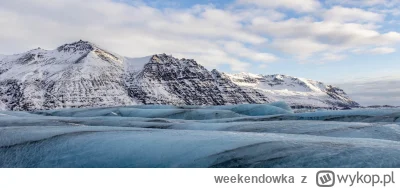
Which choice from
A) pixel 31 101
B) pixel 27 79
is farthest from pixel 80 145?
pixel 27 79

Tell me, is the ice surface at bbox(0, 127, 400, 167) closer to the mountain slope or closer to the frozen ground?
the frozen ground

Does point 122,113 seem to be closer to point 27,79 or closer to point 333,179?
point 333,179

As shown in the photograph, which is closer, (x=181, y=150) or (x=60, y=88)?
(x=181, y=150)

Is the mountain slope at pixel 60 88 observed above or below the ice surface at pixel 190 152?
above

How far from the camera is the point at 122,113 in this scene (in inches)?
824

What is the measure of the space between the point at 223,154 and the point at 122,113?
17273 mm

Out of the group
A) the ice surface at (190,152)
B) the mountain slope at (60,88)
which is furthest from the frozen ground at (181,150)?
the mountain slope at (60,88)

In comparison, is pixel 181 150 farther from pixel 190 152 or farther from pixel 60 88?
pixel 60 88

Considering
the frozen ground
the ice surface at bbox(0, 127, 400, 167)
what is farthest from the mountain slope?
the ice surface at bbox(0, 127, 400, 167)

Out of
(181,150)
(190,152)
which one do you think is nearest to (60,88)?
(181,150)

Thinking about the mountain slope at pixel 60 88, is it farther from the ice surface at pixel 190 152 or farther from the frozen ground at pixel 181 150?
the ice surface at pixel 190 152

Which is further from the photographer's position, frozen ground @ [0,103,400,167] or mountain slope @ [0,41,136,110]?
mountain slope @ [0,41,136,110]

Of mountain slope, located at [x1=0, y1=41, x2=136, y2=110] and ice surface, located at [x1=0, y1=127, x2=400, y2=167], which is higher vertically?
mountain slope, located at [x1=0, y1=41, x2=136, y2=110]

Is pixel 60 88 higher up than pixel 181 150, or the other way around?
pixel 60 88
